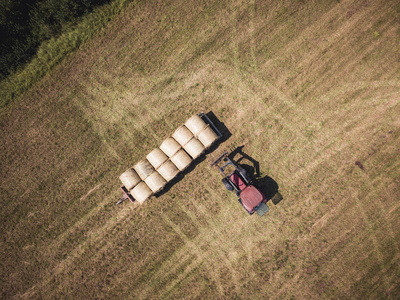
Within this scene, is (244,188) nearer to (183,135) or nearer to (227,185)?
(227,185)

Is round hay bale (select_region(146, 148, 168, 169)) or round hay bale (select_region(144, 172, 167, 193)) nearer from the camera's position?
round hay bale (select_region(144, 172, 167, 193))

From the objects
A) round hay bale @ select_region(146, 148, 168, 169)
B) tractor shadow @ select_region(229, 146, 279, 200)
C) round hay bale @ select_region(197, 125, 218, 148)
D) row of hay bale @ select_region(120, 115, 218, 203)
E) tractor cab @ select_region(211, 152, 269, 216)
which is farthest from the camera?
tractor shadow @ select_region(229, 146, 279, 200)

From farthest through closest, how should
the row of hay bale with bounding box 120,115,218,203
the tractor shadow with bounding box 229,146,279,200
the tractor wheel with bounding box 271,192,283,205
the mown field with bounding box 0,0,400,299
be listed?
the tractor shadow with bounding box 229,146,279,200 < the tractor wheel with bounding box 271,192,283,205 < the mown field with bounding box 0,0,400,299 < the row of hay bale with bounding box 120,115,218,203

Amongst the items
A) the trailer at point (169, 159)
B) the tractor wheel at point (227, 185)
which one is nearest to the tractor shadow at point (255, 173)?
the tractor wheel at point (227, 185)

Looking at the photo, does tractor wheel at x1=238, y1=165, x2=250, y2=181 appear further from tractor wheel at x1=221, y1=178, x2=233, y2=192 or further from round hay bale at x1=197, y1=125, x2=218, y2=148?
round hay bale at x1=197, y1=125, x2=218, y2=148

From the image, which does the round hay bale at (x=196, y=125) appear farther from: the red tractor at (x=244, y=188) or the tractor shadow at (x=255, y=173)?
the tractor shadow at (x=255, y=173)

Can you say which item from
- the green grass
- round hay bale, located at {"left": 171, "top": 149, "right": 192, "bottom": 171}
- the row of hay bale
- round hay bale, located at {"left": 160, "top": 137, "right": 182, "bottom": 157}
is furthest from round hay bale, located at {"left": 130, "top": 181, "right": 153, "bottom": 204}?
the green grass

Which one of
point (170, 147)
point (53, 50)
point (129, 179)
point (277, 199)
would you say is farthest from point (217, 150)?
point (53, 50)
